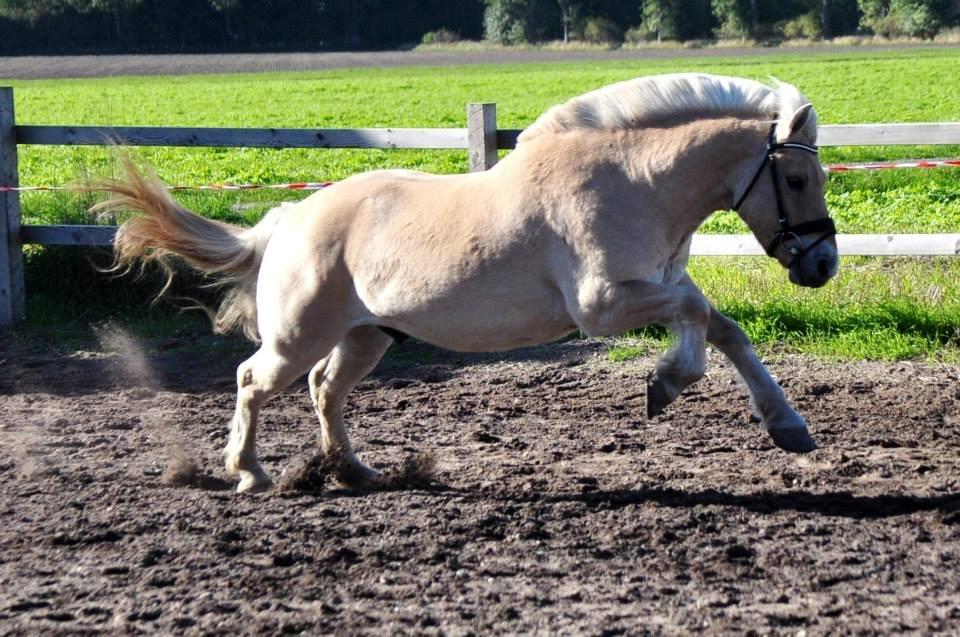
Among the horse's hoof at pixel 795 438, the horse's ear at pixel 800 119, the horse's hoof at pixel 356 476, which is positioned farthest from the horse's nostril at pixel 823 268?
the horse's hoof at pixel 356 476

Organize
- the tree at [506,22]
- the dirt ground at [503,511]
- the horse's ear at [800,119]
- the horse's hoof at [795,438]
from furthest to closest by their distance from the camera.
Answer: the tree at [506,22] → the horse's hoof at [795,438] → the horse's ear at [800,119] → the dirt ground at [503,511]

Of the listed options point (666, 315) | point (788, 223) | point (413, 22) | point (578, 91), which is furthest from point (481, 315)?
point (413, 22)

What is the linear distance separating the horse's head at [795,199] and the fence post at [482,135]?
13.4 feet

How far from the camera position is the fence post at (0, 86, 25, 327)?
9.78 metres

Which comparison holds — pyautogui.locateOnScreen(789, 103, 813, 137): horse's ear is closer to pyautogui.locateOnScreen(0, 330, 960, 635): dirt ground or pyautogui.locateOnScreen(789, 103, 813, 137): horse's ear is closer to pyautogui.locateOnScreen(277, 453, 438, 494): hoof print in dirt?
pyautogui.locateOnScreen(0, 330, 960, 635): dirt ground

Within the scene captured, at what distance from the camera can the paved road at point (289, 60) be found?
196 feet

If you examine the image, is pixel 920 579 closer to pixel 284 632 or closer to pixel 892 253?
pixel 284 632

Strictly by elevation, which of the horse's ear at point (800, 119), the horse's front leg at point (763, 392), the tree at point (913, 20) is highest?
the tree at point (913, 20)

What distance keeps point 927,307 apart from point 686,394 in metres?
2.10

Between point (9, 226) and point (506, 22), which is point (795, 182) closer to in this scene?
point (9, 226)

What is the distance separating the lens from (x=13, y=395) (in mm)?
8031

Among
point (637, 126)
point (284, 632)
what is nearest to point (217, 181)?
point (637, 126)

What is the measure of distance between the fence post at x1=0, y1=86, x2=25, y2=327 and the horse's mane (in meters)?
5.72

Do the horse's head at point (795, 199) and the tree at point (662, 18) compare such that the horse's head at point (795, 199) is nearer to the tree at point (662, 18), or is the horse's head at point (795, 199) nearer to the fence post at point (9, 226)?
the fence post at point (9, 226)
